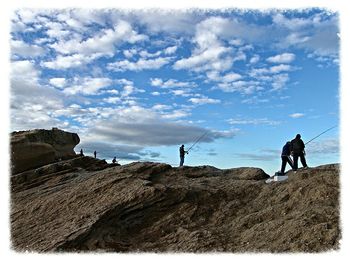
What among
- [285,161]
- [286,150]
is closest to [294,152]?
[286,150]

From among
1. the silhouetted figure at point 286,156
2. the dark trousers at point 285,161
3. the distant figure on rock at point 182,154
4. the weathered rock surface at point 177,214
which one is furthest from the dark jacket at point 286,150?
the distant figure on rock at point 182,154

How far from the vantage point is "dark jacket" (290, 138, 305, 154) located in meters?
Result: 16.9

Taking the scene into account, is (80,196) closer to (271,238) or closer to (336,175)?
(271,238)

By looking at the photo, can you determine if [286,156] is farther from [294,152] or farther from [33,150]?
[33,150]

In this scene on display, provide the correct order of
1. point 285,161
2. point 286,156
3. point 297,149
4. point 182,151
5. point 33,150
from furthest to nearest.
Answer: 1. point 33,150
2. point 182,151
3. point 285,161
4. point 286,156
5. point 297,149

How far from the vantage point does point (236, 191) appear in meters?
15.1

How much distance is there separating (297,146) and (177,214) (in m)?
6.22

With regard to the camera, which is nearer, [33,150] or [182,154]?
[182,154]

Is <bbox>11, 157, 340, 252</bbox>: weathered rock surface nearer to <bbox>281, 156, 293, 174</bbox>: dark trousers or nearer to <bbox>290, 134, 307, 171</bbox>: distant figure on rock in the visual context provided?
<bbox>290, 134, 307, 171</bbox>: distant figure on rock

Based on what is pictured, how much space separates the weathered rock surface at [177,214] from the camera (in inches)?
430

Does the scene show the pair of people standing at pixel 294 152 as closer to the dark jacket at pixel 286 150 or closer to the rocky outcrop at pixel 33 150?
the dark jacket at pixel 286 150

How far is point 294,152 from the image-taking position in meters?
A: 16.9

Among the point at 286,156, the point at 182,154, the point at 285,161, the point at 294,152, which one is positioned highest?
the point at 182,154

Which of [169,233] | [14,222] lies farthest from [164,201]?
[14,222]
